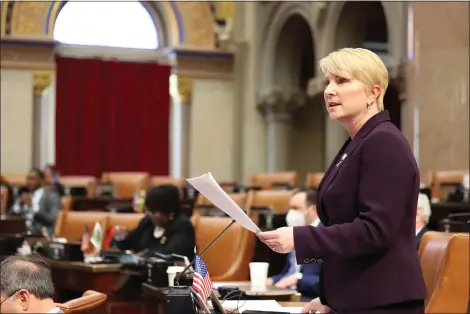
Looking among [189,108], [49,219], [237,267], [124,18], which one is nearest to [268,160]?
[189,108]

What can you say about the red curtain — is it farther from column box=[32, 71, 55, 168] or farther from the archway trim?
column box=[32, 71, 55, 168]

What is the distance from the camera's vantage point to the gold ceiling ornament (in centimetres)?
1115

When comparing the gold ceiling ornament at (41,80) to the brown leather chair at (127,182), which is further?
the brown leather chair at (127,182)

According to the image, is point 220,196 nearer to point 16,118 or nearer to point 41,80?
point 16,118

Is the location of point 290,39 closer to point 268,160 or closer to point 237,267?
point 268,160

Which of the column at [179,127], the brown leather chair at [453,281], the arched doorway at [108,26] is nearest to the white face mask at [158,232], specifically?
the brown leather chair at [453,281]

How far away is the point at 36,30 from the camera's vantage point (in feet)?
33.4

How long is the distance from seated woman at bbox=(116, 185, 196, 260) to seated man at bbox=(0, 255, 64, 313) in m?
2.92

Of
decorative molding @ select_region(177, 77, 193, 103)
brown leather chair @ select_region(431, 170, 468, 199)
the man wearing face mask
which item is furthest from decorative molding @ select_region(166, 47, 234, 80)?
the man wearing face mask

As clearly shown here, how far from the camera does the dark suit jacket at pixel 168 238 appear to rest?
5254 millimetres

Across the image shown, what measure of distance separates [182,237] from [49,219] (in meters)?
3.67

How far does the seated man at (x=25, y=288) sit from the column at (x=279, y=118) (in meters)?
12.4

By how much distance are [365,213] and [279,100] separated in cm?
1259

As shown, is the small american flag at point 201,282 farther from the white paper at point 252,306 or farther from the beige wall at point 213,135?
the beige wall at point 213,135
